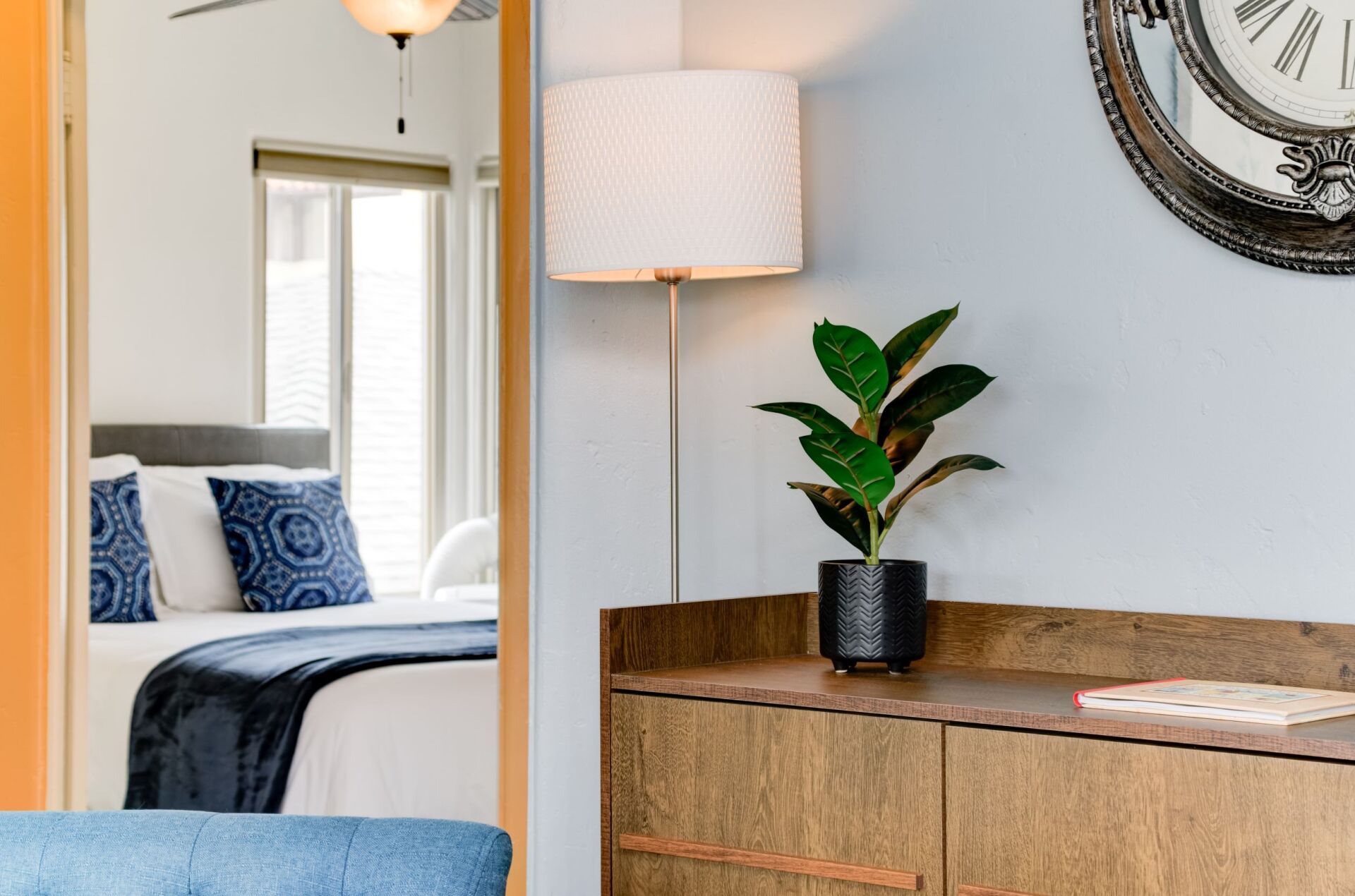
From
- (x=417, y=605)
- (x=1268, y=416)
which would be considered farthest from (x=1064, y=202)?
(x=417, y=605)

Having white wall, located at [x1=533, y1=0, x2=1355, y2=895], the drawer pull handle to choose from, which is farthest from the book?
the drawer pull handle

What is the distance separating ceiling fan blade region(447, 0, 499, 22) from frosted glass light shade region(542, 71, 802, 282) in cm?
210

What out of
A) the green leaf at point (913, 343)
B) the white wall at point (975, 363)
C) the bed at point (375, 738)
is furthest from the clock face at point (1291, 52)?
the bed at point (375, 738)

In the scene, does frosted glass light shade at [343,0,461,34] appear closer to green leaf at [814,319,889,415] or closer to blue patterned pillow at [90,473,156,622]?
blue patterned pillow at [90,473,156,622]

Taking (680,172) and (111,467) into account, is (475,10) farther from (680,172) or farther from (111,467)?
(680,172)

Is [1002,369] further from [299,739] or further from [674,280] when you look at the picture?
[299,739]

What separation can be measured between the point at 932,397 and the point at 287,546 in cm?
348

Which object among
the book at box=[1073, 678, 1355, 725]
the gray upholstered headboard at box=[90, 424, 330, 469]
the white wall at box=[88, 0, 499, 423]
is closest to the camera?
the book at box=[1073, 678, 1355, 725]

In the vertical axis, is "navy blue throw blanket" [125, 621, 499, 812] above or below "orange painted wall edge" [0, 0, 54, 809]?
below

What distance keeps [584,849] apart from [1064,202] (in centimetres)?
138

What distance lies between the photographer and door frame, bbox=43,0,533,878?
107 inches

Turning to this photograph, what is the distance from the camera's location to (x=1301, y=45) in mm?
1928

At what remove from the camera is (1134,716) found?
5.55ft

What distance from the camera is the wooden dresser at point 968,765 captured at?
1.57m
